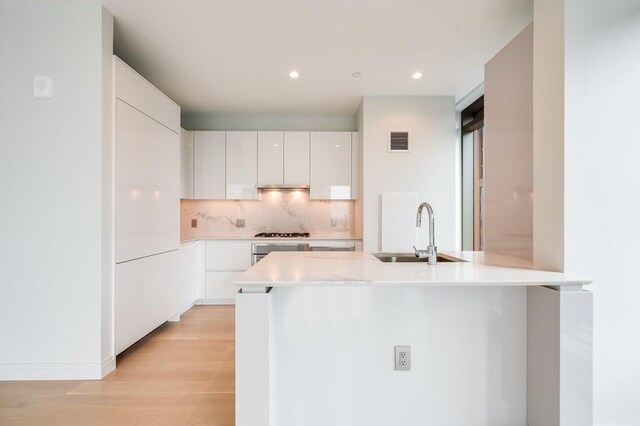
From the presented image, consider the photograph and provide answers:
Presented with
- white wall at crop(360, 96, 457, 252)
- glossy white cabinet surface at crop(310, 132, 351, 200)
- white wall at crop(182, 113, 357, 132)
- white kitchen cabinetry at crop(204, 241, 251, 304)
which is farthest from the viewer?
white wall at crop(182, 113, 357, 132)

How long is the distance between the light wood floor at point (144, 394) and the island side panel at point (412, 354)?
580mm

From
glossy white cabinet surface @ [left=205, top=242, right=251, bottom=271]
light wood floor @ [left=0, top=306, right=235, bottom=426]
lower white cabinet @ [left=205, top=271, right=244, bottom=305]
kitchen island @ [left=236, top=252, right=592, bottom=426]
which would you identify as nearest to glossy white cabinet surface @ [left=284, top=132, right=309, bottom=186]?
glossy white cabinet surface @ [left=205, top=242, right=251, bottom=271]

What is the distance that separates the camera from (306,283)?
1.45 meters

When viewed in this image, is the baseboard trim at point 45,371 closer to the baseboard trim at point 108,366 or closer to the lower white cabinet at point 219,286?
the baseboard trim at point 108,366

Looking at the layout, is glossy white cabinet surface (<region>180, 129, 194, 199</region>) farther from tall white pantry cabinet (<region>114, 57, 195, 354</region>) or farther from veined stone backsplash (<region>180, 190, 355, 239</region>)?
tall white pantry cabinet (<region>114, 57, 195, 354</region>)

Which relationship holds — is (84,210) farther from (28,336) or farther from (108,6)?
(108,6)

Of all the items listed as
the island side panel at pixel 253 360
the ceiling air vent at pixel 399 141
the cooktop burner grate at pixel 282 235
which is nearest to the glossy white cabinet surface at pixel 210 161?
the cooktop burner grate at pixel 282 235

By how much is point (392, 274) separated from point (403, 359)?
48cm

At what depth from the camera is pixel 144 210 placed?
2.88 metres

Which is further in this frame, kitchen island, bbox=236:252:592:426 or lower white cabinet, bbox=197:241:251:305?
lower white cabinet, bbox=197:241:251:305

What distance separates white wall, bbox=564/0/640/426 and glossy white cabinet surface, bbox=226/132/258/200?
11.4 feet

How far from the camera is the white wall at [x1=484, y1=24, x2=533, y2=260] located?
2.18 m

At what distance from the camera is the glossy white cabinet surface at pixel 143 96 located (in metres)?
2.54

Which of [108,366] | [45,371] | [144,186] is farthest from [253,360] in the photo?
[144,186]
